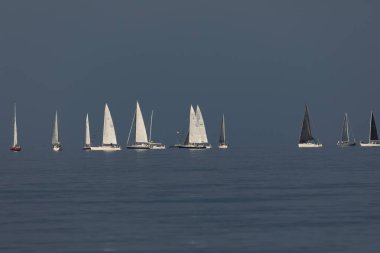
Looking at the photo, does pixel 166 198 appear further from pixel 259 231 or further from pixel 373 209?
pixel 259 231

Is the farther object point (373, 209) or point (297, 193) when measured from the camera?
point (297, 193)

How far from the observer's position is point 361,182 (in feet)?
295

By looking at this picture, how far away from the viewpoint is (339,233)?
48.1 m

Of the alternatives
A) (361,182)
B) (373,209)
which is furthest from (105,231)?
(361,182)

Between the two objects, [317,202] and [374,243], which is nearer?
[374,243]

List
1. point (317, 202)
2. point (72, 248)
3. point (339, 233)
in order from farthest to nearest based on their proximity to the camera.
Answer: point (317, 202), point (339, 233), point (72, 248)

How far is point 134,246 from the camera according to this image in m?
44.0

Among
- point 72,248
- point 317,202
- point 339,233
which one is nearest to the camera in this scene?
point 72,248

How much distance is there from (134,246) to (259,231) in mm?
8012

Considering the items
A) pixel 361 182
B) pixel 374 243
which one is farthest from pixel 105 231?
pixel 361 182

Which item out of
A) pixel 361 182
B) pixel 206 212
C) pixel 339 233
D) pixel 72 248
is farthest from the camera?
pixel 361 182

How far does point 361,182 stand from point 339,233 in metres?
42.7

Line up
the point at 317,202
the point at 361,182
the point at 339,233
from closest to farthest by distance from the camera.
Result: the point at 339,233 → the point at 317,202 → the point at 361,182

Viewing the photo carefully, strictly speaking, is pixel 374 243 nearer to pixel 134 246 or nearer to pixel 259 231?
pixel 259 231
